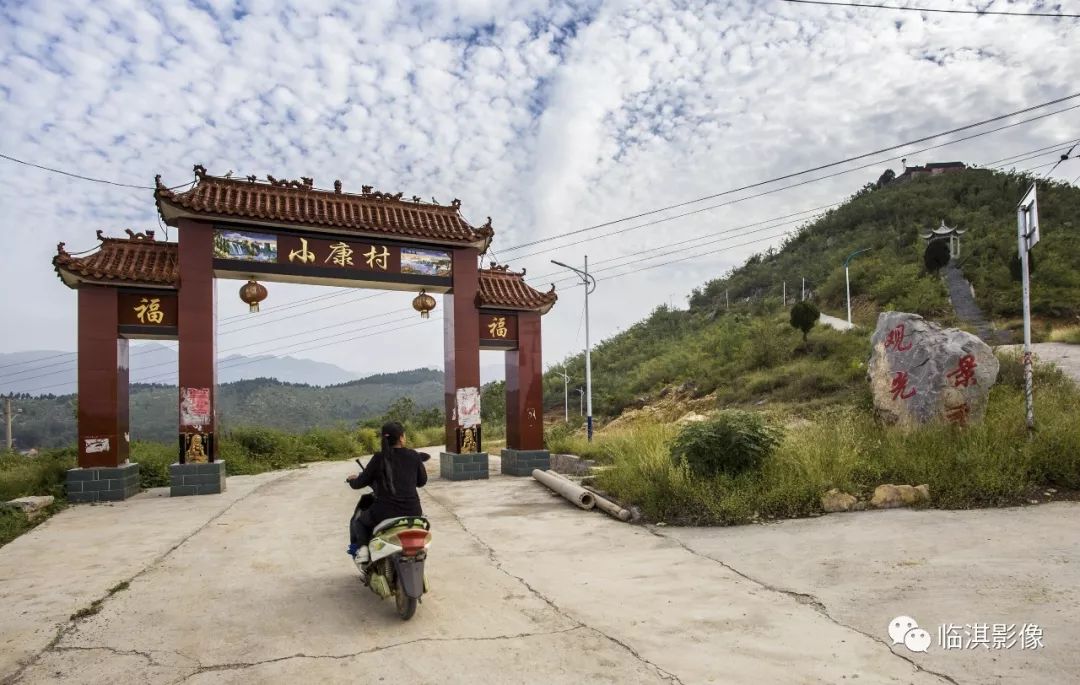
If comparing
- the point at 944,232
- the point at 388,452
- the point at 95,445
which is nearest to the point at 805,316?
the point at 944,232

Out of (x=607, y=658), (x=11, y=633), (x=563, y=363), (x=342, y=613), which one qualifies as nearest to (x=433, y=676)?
(x=607, y=658)

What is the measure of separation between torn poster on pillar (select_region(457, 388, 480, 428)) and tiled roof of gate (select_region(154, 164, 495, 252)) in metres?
2.96

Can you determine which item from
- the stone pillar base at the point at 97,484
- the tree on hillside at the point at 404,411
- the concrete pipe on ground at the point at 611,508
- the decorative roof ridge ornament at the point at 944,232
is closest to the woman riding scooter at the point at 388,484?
the concrete pipe on ground at the point at 611,508

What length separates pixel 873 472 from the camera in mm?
7133

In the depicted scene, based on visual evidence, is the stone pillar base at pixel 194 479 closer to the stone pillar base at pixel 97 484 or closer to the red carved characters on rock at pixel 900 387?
the stone pillar base at pixel 97 484

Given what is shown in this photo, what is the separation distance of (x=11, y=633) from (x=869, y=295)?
33850 millimetres

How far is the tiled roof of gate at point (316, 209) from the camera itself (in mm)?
10828

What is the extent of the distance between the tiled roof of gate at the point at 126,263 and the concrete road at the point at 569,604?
5.02 m

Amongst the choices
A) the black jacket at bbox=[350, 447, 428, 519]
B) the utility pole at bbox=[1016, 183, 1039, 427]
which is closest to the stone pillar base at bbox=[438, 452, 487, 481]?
the black jacket at bbox=[350, 447, 428, 519]

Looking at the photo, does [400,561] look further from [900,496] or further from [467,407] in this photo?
[467,407]

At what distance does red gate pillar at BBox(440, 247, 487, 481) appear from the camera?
40.1 feet

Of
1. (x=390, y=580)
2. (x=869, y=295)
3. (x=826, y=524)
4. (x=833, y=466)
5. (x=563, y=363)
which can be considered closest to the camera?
(x=390, y=580)

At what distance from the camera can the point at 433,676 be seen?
3248 mm

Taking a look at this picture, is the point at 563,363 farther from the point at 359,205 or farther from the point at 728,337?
the point at 359,205
